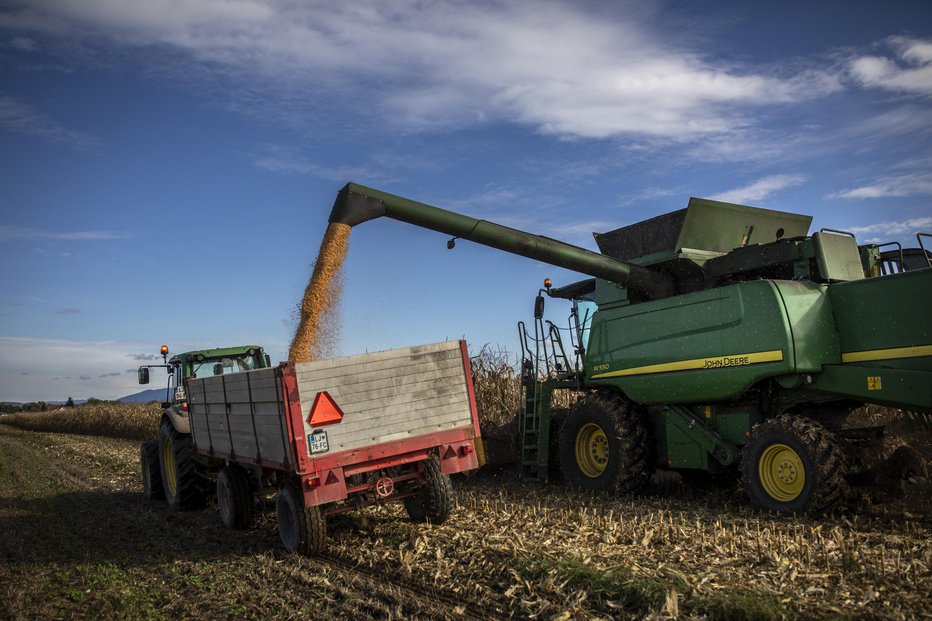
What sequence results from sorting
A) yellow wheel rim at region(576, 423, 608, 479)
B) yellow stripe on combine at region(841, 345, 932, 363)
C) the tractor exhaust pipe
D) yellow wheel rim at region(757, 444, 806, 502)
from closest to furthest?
yellow stripe on combine at region(841, 345, 932, 363)
yellow wheel rim at region(757, 444, 806, 502)
the tractor exhaust pipe
yellow wheel rim at region(576, 423, 608, 479)

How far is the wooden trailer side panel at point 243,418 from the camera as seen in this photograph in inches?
262

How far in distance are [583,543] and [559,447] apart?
434 centimetres

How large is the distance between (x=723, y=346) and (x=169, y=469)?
7.85m

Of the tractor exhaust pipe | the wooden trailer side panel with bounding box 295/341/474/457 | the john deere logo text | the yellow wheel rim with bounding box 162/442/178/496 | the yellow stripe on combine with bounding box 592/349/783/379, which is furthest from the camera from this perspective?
the yellow wheel rim with bounding box 162/442/178/496

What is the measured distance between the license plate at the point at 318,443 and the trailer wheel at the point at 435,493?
1.21 meters

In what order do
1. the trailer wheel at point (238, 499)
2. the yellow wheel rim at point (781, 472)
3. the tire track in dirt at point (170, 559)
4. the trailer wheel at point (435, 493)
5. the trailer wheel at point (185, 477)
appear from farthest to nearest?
the trailer wheel at point (185, 477) < the trailer wheel at point (238, 499) < the trailer wheel at point (435, 493) < the yellow wheel rim at point (781, 472) < the tire track in dirt at point (170, 559)

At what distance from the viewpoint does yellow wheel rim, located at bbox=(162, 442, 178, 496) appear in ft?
34.7

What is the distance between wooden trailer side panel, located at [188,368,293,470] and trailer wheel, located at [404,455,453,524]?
151cm

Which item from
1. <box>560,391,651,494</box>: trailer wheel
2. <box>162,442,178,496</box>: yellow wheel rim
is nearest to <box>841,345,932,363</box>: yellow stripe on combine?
<box>560,391,651,494</box>: trailer wheel

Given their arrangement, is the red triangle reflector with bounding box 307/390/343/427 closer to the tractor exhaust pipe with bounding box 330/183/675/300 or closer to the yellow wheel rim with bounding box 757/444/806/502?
the tractor exhaust pipe with bounding box 330/183/675/300

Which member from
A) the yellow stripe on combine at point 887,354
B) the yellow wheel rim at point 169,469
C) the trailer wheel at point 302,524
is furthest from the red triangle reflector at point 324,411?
the yellow stripe on combine at point 887,354

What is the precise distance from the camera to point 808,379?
296 inches

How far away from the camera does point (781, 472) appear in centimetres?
736

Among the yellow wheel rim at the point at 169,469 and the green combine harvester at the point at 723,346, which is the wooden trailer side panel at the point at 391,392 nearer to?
the green combine harvester at the point at 723,346
